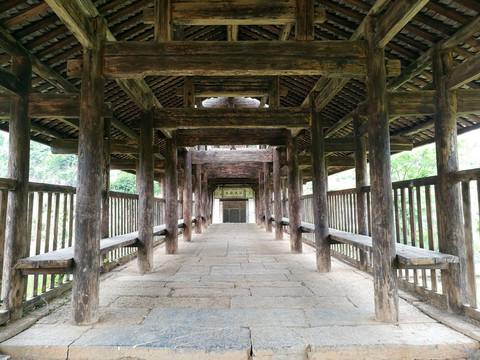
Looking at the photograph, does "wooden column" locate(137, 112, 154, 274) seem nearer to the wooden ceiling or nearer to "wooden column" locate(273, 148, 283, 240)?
the wooden ceiling

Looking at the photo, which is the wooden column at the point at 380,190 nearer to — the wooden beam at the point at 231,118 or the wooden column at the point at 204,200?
the wooden beam at the point at 231,118

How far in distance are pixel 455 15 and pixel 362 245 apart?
2.95 metres

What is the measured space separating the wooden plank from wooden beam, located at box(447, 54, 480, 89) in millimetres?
1092

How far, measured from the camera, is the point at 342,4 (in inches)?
156

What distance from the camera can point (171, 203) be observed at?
7324 millimetres

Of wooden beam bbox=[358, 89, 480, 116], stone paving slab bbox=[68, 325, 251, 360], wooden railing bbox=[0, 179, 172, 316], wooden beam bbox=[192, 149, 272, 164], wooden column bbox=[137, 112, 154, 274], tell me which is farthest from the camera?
wooden beam bbox=[192, 149, 272, 164]

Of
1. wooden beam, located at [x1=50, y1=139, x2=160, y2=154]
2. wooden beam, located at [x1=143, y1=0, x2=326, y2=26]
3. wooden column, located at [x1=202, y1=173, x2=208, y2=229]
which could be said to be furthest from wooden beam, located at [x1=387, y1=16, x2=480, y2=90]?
wooden column, located at [x1=202, y1=173, x2=208, y2=229]

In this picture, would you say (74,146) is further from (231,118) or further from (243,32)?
(243,32)

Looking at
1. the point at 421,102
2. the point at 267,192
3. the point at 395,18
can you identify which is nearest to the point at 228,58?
the point at 395,18

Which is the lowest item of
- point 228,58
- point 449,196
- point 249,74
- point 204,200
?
point 449,196

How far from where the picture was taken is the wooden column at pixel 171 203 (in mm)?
7316

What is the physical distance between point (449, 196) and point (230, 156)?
779cm

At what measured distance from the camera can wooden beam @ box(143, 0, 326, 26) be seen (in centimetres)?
362

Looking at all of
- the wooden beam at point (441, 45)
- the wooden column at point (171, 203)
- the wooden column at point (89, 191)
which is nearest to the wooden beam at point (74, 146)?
the wooden column at point (171, 203)
